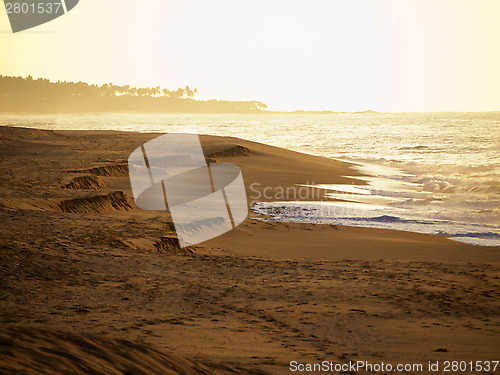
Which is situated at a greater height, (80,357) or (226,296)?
(80,357)

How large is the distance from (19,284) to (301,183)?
14.6 meters

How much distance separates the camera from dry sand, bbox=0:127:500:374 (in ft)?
14.9

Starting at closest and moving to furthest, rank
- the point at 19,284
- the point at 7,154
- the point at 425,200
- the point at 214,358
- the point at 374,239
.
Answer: the point at 214,358
the point at 19,284
the point at 374,239
the point at 425,200
the point at 7,154

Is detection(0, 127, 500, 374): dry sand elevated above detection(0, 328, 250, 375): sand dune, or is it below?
below

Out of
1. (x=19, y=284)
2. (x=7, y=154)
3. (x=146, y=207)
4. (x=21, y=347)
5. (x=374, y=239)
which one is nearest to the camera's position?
(x=21, y=347)

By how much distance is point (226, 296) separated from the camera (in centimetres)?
657

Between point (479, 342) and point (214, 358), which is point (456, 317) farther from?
point (214, 358)

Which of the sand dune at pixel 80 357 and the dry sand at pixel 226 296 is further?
the dry sand at pixel 226 296

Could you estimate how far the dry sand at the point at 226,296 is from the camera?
4543 mm

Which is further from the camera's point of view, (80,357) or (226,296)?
(226,296)

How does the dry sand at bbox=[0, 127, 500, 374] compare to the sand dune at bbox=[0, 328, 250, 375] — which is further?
the dry sand at bbox=[0, 127, 500, 374]

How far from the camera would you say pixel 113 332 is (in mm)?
5047

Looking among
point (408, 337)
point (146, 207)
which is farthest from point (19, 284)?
point (146, 207)

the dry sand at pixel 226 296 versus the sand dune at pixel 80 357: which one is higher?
the sand dune at pixel 80 357
